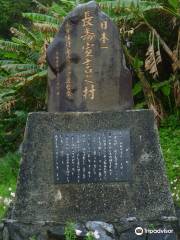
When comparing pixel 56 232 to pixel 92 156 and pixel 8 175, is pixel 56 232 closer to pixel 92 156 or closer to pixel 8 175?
pixel 92 156

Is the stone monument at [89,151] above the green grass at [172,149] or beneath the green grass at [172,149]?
above

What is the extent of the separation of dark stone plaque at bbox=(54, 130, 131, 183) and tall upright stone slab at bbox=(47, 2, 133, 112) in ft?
1.17

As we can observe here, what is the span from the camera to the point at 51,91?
615cm

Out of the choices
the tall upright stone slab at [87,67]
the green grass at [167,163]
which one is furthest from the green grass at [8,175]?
the tall upright stone slab at [87,67]

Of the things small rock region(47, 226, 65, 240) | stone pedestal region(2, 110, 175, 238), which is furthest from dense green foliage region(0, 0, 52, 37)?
small rock region(47, 226, 65, 240)

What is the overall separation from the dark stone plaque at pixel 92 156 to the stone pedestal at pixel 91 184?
0.05m

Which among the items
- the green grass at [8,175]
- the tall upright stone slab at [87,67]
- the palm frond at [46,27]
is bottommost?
the green grass at [8,175]

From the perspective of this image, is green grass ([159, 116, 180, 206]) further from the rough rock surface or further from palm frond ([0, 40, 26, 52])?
palm frond ([0, 40, 26, 52])

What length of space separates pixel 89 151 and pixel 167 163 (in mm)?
2694

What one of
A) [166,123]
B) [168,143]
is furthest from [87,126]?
[166,123]

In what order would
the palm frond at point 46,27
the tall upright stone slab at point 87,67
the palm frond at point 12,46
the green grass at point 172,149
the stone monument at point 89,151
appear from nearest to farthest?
the stone monument at point 89,151 → the tall upright stone slab at point 87,67 → the green grass at point 172,149 → the palm frond at point 46,27 → the palm frond at point 12,46

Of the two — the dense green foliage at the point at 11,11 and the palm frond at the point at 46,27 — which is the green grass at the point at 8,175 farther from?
the dense green foliage at the point at 11,11

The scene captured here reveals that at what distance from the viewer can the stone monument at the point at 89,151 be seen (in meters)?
5.73

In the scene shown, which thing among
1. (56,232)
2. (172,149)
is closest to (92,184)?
(56,232)
